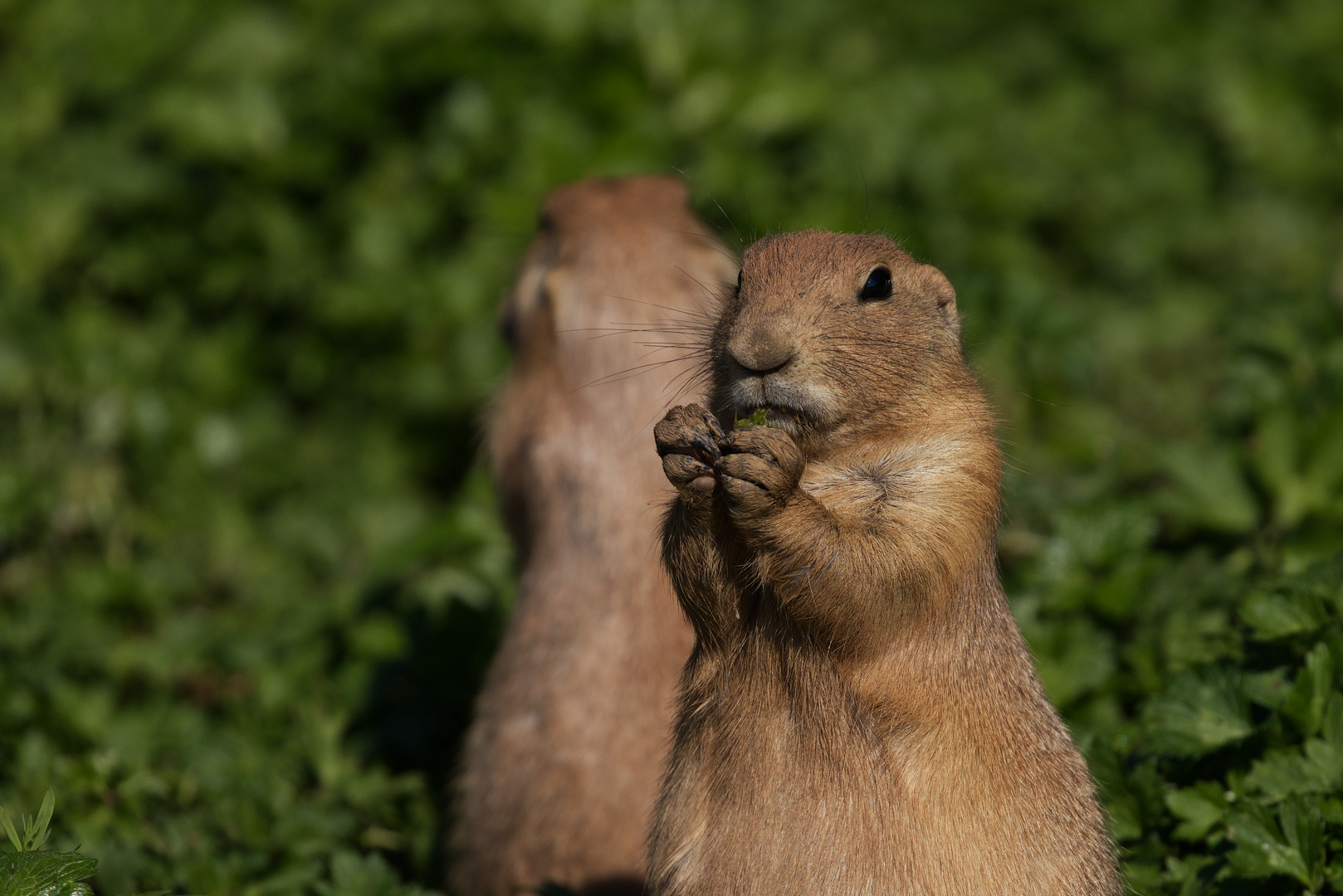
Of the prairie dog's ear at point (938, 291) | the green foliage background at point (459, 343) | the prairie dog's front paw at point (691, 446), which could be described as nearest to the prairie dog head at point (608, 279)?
the green foliage background at point (459, 343)

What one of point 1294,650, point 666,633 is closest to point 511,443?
point 666,633

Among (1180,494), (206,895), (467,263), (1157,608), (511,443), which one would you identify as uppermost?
(467,263)

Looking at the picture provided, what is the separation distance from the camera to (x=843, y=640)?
2588 millimetres

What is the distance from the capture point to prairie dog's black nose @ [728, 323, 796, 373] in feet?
8.54

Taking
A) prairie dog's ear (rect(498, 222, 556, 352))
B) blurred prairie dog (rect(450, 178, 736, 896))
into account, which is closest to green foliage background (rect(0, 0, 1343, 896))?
blurred prairie dog (rect(450, 178, 736, 896))

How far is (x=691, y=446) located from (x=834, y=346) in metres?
0.38

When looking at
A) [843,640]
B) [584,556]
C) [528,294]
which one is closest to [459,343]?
[528,294]

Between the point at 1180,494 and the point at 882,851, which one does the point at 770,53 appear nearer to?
the point at 1180,494

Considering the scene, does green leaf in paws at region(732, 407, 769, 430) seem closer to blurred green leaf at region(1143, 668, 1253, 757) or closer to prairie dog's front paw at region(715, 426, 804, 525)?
prairie dog's front paw at region(715, 426, 804, 525)

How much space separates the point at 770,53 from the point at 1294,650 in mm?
4827

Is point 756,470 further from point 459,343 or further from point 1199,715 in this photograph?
point 459,343

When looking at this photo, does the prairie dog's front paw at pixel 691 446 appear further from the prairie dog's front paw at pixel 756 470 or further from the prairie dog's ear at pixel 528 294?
the prairie dog's ear at pixel 528 294

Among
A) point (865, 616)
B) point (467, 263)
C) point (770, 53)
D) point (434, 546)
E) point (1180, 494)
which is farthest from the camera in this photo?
point (770, 53)

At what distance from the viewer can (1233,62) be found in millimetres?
7879
